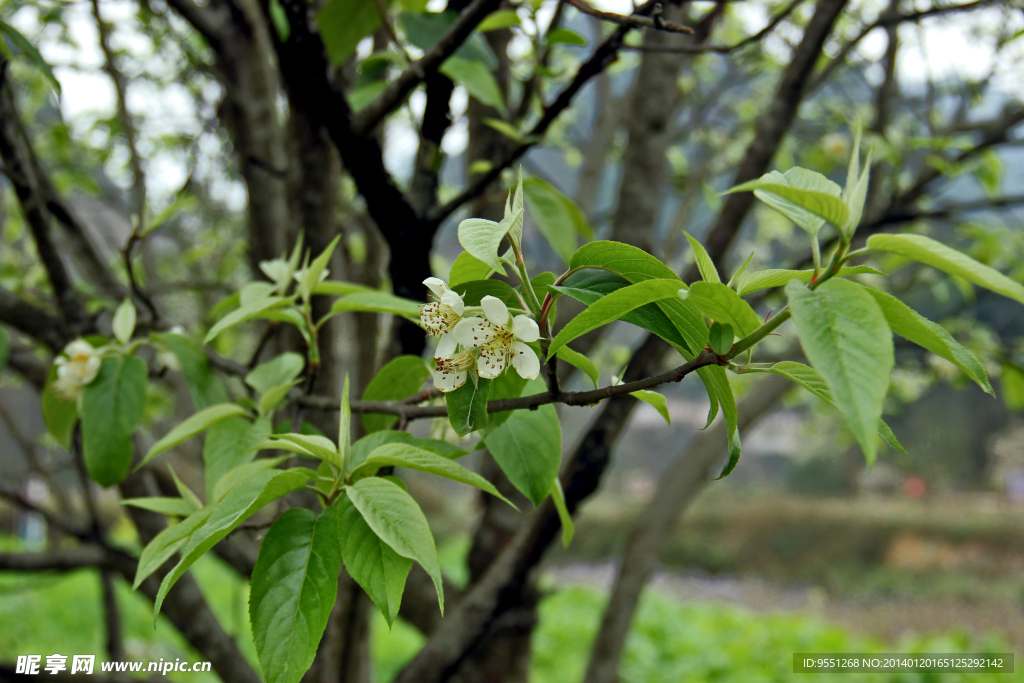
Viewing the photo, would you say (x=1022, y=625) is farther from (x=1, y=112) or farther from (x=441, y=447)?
(x=1, y=112)

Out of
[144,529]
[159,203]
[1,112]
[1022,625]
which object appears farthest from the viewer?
[1022,625]

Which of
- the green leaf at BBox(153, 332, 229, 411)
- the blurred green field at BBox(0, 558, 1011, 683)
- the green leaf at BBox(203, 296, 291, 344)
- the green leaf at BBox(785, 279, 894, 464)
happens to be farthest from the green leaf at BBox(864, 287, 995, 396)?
the blurred green field at BBox(0, 558, 1011, 683)

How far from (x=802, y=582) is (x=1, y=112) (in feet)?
28.0

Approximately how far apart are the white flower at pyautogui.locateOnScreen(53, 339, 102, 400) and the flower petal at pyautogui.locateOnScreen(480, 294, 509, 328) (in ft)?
1.97

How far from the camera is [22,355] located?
4.50 feet

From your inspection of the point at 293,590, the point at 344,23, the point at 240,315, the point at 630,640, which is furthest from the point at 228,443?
the point at 630,640

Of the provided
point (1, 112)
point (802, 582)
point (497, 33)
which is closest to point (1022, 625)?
point (802, 582)

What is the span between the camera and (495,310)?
0.43 meters

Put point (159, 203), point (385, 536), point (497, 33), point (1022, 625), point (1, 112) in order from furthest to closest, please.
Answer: point (1022, 625), point (159, 203), point (497, 33), point (1, 112), point (385, 536)

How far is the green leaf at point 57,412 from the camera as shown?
0.84 m

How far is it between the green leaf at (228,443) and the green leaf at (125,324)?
248 mm

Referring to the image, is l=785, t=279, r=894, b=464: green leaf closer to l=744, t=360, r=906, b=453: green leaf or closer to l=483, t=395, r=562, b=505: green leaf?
l=744, t=360, r=906, b=453: green leaf

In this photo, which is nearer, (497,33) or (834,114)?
(497,33)

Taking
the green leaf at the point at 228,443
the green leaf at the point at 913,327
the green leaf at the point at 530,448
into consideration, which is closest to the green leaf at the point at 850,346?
the green leaf at the point at 913,327
